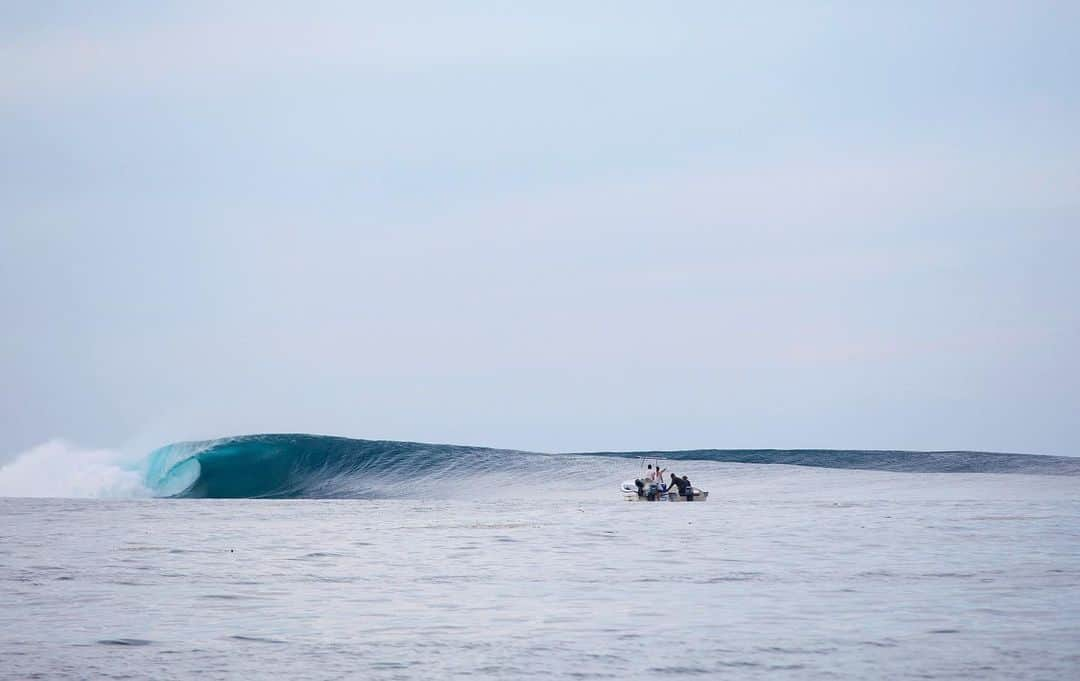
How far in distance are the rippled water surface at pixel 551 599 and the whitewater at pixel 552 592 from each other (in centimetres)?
4

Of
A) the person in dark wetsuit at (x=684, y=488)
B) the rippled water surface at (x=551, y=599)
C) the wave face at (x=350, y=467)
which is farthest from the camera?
the wave face at (x=350, y=467)

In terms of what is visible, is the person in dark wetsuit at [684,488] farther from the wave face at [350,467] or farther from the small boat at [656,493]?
the wave face at [350,467]

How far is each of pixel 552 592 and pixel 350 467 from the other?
3892 cm

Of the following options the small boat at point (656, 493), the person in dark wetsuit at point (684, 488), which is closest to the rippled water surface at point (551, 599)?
the person in dark wetsuit at point (684, 488)

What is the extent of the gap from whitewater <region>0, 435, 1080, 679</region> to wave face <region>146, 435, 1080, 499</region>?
16.1 metres

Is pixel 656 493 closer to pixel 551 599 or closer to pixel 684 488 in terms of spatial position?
pixel 684 488

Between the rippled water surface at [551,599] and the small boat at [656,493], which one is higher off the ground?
the small boat at [656,493]

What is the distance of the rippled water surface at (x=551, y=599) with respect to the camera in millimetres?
10469

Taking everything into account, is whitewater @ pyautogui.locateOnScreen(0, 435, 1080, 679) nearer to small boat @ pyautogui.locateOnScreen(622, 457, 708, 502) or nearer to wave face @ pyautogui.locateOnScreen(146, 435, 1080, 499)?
small boat @ pyautogui.locateOnScreen(622, 457, 708, 502)

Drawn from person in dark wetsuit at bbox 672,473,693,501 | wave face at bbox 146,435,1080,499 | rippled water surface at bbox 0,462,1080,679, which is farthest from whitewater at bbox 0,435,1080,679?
wave face at bbox 146,435,1080,499

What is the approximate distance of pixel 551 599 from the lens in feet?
46.7

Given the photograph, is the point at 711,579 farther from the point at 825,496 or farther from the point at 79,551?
the point at 825,496

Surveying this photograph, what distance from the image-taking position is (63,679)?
32.3ft

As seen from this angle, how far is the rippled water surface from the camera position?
34.3 ft
